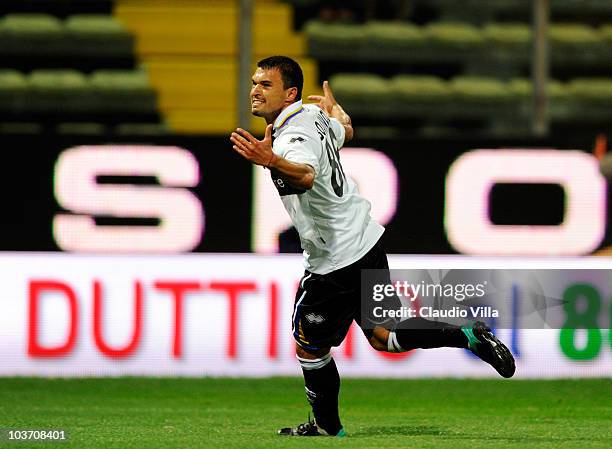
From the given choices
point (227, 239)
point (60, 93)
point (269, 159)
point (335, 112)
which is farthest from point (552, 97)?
point (269, 159)

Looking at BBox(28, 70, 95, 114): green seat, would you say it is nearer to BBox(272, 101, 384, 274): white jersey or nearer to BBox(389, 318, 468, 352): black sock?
BBox(272, 101, 384, 274): white jersey

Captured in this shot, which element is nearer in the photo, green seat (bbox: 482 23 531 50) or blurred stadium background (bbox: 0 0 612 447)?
blurred stadium background (bbox: 0 0 612 447)

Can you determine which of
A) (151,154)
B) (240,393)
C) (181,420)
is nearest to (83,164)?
(151,154)

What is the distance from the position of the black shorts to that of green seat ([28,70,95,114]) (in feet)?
20.8

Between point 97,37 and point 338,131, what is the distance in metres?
6.48

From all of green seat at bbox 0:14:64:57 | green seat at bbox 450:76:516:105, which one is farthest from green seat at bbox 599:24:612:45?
green seat at bbox 0:14:64:57

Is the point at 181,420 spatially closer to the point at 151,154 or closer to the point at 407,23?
the point at 151,154

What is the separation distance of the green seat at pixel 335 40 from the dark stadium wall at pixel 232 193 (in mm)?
2796

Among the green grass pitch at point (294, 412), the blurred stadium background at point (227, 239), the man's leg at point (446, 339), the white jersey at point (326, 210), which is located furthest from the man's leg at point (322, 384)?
the blurred stadium background at point (227, 239)

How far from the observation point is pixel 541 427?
25.3 feet

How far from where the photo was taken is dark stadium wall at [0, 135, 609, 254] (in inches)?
419

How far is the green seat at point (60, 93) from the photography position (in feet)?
41.6

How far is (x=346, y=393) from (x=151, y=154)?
2339 millimetres

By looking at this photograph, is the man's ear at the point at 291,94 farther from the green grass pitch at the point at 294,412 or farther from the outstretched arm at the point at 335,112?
the green grass pitch at the point at 294,412
